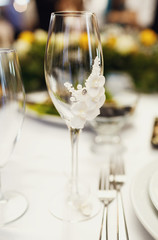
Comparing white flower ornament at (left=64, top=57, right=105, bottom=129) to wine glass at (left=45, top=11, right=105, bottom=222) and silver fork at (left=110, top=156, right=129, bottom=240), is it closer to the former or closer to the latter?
wine glass at (left=45, top=11, right=105, bottom=222)

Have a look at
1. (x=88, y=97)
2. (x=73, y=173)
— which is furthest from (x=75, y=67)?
(x=73, y=173)

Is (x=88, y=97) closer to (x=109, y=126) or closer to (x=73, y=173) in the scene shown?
(x=73, y=173)

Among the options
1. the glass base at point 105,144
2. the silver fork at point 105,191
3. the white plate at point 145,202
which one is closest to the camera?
the white plate at point 145,202

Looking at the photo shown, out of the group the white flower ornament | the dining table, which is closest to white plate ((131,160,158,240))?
the dining table

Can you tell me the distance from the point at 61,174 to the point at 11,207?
0.16 m

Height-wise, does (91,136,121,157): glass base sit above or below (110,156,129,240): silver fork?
below

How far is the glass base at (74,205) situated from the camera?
49cm

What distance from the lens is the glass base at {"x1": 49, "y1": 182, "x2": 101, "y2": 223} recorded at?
493mm

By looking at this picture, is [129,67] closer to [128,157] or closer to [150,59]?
[150,59]

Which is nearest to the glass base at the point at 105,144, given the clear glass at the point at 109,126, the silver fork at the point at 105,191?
the clear glass at the point at 109,126

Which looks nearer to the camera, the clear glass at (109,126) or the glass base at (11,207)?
the glass base at (11,207)

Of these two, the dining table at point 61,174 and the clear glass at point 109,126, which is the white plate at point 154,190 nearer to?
the dining table at point 61,174

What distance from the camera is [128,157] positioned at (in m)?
0.72

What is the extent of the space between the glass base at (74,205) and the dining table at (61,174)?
11 millimetres
